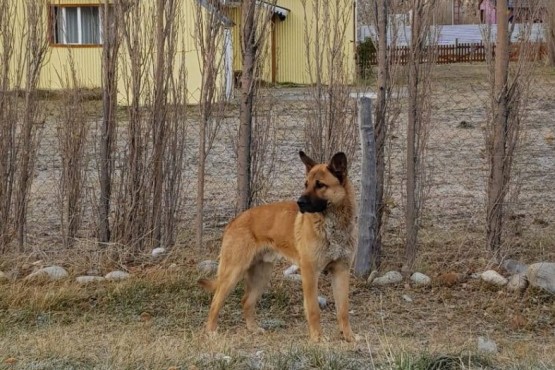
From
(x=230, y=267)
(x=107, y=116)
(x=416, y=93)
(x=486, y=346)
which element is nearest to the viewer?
(x=486, y=346)

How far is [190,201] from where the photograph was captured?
13133 mm

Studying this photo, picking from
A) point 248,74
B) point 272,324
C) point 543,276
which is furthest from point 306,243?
point 248,74

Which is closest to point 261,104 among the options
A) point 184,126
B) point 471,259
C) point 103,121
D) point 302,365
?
point 184,126

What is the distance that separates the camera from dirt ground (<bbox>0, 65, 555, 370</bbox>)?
231 inches

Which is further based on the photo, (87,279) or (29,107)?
(29,107)

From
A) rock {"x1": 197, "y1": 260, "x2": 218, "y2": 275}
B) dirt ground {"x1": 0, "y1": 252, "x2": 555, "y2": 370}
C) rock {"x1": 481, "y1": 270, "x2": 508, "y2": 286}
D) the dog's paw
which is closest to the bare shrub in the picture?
dirt ground {"x1": 0, "y1": 252, "x2": 555, "y2": 370}

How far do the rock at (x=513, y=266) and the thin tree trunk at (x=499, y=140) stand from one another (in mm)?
215

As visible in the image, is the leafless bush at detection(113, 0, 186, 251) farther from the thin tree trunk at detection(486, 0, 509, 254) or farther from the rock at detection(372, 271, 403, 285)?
the thin tree trunk at detection(486, 0, 509, 254)

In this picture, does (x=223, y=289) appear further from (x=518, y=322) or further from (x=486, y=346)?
(x=518, y=322)

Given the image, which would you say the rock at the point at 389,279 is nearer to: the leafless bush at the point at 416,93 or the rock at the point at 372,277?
the rock at the point at 372,277

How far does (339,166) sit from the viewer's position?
7543 millimetres

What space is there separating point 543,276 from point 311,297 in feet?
8.64

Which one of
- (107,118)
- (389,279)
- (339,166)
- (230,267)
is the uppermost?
(107,118)

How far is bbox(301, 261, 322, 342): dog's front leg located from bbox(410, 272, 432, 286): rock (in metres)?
1.99
